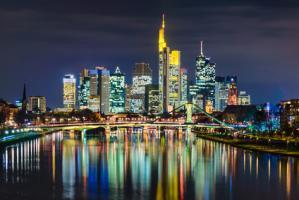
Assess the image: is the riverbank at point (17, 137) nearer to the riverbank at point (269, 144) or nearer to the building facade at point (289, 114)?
the riverbank at point (269, 144)

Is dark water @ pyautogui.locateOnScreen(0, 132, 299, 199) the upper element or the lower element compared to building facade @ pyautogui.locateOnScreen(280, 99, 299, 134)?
lower

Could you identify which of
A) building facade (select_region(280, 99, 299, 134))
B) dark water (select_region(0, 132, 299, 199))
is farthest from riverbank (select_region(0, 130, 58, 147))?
building facade (select_region(280, 99, 299, 134))

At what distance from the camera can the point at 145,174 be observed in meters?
44.0

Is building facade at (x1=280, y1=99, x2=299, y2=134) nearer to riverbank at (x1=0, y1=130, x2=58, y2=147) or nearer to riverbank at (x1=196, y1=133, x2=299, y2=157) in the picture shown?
riverbank at (x1=196, y1=133, x2=299, y2=157)

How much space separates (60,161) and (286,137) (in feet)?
95.8

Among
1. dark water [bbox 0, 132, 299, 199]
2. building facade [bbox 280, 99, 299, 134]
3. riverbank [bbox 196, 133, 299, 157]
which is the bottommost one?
dark water [bbox 0, 132, 299, 199]

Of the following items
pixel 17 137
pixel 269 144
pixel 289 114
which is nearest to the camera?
pixel 269 144

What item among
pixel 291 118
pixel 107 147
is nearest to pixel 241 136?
pixel 291 118

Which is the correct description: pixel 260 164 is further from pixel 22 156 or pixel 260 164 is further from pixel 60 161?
pixel 22 156

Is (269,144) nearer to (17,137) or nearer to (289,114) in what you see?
(17,137)

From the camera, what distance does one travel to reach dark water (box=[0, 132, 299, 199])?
3578 cm

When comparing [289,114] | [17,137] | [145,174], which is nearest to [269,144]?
[145,174]

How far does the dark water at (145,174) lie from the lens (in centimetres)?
3578

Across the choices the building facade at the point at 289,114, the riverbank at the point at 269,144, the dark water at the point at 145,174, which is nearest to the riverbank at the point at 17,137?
the dark water at the point at 145,174
